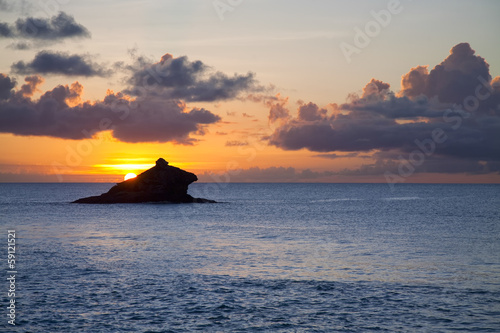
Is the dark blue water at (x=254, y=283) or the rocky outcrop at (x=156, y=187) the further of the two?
the rocky outcrop at (x=156, y=187)

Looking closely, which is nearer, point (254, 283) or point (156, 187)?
point (254, 283)

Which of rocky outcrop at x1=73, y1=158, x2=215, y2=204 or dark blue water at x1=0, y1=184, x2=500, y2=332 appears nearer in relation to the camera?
dark blue water at x1=0, y1=184, x2=500, y2=332

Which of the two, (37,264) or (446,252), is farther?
(446,252)

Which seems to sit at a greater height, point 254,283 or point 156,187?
point 156,187

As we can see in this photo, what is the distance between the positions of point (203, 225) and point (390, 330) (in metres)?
57.4

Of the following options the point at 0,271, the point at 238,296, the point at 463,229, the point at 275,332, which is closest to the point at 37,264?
the point at 0,271

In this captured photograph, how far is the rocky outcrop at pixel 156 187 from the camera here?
429ft

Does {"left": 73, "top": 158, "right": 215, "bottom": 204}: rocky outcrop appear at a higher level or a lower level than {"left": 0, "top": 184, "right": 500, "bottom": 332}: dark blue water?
higher

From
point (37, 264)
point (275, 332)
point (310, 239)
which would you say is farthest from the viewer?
point (310, 239)

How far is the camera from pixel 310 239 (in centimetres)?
5950

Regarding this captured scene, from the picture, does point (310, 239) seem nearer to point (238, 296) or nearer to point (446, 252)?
point (446, 252)

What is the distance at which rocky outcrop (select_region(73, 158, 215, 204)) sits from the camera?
429 ft

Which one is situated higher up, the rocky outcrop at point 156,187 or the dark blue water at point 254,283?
the rocky outcrop at point 156,187

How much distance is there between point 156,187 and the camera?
13175 cm
